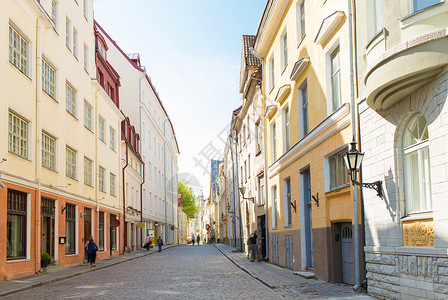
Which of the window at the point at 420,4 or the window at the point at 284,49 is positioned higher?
the window at the point at 284,49

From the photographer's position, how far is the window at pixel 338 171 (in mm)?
12523

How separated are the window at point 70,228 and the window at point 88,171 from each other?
8.32 feet

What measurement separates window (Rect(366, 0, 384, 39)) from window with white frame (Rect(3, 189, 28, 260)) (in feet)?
39.6

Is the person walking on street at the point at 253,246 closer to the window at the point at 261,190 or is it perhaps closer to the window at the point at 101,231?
the window at the point at 261,190

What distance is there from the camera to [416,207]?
8.78 metres

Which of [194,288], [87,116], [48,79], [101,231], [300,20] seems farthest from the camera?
[101,231]

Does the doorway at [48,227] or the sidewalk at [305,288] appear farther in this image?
the doorway at [48,227]

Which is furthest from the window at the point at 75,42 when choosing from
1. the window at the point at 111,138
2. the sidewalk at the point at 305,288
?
the sidewalk at the point at 305,288

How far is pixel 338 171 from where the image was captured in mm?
12992

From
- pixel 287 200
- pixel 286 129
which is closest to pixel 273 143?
pixel 286 129

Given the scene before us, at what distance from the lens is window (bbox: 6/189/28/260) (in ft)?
52.1

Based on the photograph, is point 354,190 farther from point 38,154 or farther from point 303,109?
point 38,154

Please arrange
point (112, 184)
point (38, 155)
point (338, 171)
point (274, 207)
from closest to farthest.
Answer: point (338, 171)
point (38, 155)
point (274, 207)
point (112, 184)

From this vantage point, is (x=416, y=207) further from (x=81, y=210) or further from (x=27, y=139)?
(x=81, y=210)
